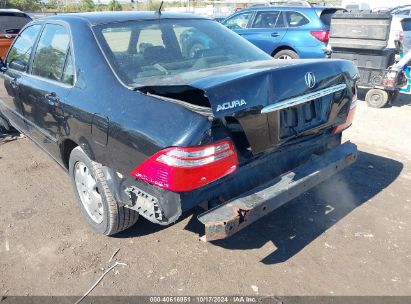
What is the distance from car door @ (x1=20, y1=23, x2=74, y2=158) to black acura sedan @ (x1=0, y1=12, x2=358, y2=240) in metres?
0.02

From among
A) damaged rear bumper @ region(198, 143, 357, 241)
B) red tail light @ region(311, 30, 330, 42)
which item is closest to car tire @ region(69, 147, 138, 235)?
damaged rear bumper @ region(198, 143, 357, 241)

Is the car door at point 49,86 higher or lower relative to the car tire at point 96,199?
higher

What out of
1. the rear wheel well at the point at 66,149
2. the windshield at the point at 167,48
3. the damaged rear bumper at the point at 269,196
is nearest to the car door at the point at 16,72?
the rear wheel well at the point at 66,149

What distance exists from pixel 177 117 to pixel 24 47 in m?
2.87

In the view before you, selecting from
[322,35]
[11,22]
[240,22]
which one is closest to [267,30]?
[240,22]

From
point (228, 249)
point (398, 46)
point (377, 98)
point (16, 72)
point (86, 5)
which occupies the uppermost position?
point (16, 72)

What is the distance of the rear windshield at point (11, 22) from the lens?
930cm

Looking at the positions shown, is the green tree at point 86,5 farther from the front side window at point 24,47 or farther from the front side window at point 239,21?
the front side window at point 24,47

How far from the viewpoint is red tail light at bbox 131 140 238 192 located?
2.13 meters

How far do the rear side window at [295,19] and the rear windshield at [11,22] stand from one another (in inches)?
265

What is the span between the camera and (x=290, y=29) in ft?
29.1

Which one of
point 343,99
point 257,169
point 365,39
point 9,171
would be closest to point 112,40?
point 257,169

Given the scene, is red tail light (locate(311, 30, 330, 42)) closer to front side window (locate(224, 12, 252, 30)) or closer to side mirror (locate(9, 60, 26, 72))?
front side window (locate(224, 12, 252, 30))

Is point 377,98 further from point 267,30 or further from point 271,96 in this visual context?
point 271,96
